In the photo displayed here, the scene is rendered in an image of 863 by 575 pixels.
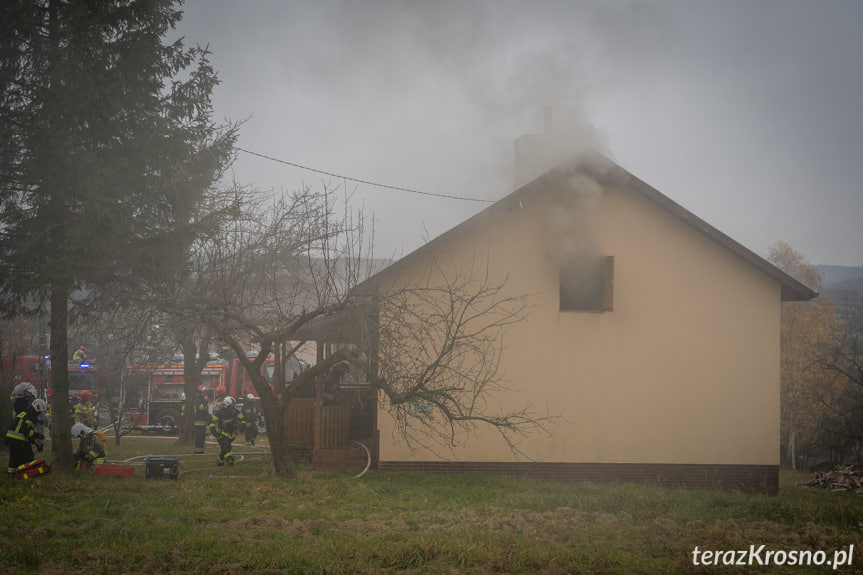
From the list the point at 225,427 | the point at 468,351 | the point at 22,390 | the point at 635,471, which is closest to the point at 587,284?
the point at 468,351

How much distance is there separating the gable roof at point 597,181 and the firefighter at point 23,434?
245 inches

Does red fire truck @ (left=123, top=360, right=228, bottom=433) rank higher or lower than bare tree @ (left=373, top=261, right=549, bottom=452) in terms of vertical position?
lower

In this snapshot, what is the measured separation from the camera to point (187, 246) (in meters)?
11.6

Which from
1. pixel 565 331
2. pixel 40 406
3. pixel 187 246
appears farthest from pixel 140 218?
pixel 565 331

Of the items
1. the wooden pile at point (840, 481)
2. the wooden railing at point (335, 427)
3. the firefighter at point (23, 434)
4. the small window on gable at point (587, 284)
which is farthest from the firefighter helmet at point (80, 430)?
the wooden pile at point (840, 481)

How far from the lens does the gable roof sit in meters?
13.1

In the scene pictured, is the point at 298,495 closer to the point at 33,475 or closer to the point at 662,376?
the point at 33,475

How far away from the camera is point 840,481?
63.3 feet

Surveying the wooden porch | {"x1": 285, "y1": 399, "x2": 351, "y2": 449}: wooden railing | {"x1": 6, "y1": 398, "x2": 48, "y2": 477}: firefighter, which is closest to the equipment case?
{"x1": 6, "y1": 398, "x2": 48, "y2": 477}: firefighter

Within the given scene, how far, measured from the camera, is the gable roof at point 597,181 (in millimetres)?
13117

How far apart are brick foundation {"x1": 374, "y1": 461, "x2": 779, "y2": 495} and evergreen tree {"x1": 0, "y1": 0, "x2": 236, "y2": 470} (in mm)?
6557

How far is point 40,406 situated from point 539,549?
350 inches

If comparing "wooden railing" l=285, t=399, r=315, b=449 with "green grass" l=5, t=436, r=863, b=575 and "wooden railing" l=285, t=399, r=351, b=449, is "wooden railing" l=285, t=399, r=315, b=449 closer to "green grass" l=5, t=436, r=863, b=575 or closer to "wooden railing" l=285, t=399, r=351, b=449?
"wooden railing" l=285, t=399, r=351, b=449

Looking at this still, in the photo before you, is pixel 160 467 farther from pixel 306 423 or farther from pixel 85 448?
pixel 306 423
